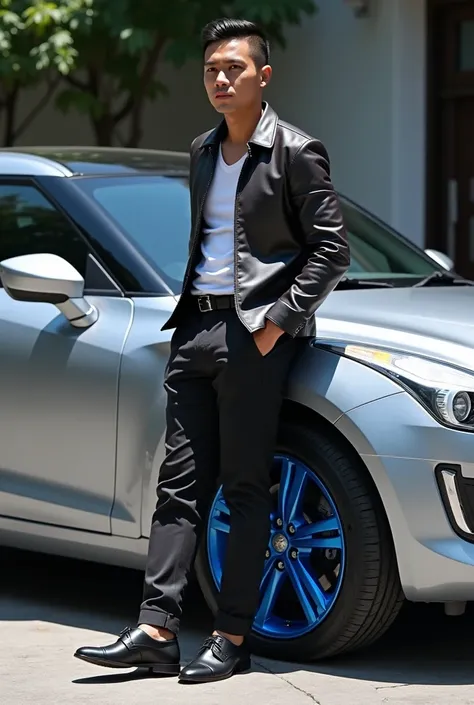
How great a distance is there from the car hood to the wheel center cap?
0.59 meters

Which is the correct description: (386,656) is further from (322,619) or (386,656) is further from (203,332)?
(203,332)

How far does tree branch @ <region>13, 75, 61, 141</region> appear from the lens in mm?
12203

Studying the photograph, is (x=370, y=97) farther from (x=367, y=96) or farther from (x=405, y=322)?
(x=405, y=322)

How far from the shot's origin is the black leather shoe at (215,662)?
430 cm

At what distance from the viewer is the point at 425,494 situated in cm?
417

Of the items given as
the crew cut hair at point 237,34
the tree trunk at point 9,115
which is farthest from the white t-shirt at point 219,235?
the tree trunk at point 9,115

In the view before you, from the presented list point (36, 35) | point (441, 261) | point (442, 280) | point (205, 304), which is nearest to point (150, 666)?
point (205, 304)

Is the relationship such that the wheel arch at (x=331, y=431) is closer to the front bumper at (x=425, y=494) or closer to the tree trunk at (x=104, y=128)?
the front bumper at (x=425, y=494)

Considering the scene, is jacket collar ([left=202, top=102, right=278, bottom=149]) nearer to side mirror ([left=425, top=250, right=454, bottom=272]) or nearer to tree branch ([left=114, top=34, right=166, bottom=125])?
side mirror ([left=425, top=250, right=454, bottom=272])

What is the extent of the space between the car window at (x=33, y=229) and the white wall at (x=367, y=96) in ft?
20.4

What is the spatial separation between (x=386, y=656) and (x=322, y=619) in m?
0.36

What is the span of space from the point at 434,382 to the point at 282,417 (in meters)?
0.50

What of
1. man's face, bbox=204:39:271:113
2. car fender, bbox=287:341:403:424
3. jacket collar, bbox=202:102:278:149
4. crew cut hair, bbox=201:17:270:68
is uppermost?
crew cut hair, bbox=201:17:270:68

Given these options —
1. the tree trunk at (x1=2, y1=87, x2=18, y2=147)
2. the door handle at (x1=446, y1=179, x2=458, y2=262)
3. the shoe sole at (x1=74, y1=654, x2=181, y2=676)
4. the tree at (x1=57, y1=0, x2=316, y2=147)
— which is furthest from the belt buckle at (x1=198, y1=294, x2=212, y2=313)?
the tree trunk at (x1=2, y1=87, x2=18, y2=147)
